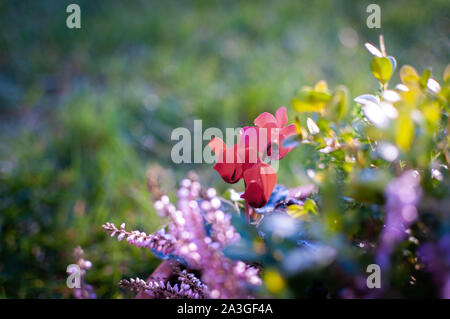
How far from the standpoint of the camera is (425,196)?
1.33 feet

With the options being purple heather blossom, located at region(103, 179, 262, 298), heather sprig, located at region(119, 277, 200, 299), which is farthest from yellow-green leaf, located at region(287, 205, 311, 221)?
heather sprig, located at region(119, 277, 200, 299)

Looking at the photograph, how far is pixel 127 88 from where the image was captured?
77.0 inches

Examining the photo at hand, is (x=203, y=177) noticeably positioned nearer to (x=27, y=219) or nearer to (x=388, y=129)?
(x=27, y=219)

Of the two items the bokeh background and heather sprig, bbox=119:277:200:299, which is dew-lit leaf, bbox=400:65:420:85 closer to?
heather sprig, bbox=119:277:200:299

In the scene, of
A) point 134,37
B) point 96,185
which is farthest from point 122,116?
point 134,37

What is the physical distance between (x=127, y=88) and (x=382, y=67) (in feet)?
5.26

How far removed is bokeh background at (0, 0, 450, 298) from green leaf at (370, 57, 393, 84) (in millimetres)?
573

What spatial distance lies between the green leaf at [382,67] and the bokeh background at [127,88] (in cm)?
57

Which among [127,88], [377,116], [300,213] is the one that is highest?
[127,88]

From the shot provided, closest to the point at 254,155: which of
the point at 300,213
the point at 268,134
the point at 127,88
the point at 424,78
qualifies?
the point at 268,134

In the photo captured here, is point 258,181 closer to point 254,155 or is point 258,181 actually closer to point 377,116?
point 254,155

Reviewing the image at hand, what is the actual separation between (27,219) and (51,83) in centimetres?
109

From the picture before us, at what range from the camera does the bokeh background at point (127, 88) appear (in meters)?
1.19

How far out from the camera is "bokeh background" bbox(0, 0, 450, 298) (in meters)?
1.19
